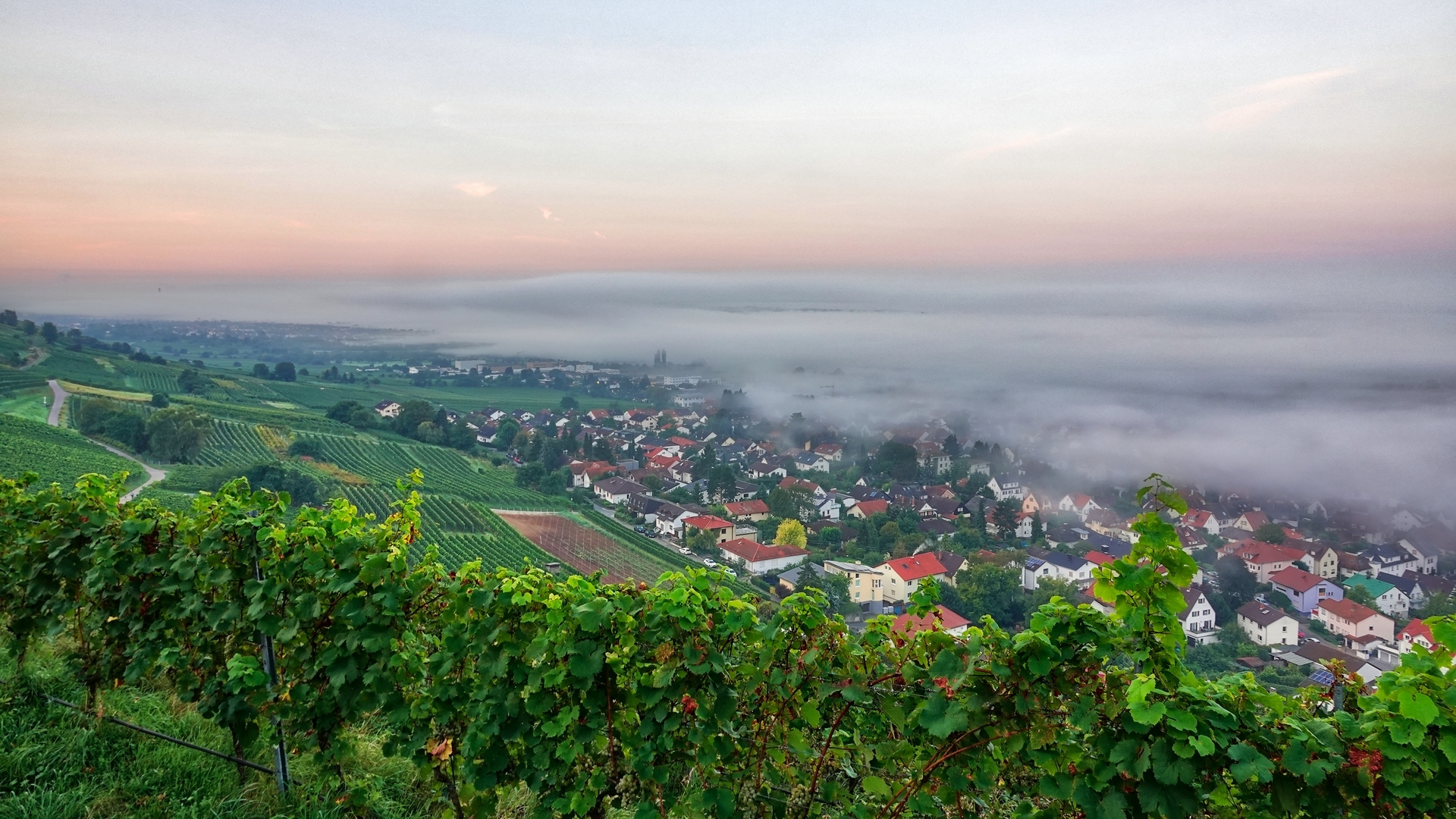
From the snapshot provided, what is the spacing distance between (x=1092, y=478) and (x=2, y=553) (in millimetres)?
28213

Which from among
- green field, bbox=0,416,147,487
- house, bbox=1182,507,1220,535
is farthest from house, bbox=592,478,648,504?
house, bbox=1182,507,1220,535

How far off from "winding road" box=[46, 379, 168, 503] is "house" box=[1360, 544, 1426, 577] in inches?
1187

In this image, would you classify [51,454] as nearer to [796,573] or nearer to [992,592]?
[796,573]

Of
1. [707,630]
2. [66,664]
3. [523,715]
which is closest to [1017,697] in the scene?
[707,630]

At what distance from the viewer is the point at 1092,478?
26.2 m

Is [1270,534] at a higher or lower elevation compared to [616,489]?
higher

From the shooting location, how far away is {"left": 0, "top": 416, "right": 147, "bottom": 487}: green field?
64.3ft

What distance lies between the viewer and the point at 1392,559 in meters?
15.4

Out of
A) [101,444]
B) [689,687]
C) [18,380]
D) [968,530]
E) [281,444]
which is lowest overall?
[968,530]

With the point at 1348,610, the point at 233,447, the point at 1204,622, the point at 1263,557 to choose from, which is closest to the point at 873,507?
the point at 1263,557

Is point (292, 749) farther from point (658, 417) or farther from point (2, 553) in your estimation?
point (658, 417)

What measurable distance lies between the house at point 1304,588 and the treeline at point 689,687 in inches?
535

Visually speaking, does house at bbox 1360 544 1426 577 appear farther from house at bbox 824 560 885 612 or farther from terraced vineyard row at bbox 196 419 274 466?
terraced vineyard row at bbox 196 419 274 466

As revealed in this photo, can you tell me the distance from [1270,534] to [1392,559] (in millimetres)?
2121
